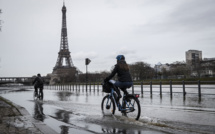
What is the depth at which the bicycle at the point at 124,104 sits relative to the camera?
22.7 ft

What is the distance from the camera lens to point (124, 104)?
7.42 m

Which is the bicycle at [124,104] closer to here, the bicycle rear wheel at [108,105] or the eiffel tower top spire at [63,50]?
the bicycle rear wheel at [108,105]

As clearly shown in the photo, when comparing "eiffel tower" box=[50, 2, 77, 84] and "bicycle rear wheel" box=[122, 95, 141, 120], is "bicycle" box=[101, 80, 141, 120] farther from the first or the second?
"eiffel tower" box=[50, 2, 77, 84]

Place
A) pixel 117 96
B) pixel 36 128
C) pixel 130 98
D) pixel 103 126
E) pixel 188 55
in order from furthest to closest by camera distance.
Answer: pixel 188 55, pixel 117 96, pixel 130 98, pixel 103 126, pixel 36 128

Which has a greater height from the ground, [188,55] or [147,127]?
[188,55]

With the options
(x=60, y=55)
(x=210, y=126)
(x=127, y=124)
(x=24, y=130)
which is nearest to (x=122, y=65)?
(x=127, y=124)

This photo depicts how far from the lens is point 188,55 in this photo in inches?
6422

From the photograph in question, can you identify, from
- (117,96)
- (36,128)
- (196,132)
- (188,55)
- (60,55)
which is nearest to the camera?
(196,132)

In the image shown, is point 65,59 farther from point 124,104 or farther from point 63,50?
point 124,104

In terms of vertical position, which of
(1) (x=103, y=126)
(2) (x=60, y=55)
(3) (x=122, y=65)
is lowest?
(1) (x=103, y=126)

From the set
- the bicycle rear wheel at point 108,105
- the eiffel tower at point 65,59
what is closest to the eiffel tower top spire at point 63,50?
the eiffel tower at point 65,59

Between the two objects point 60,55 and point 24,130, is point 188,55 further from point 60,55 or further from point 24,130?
point 24,130

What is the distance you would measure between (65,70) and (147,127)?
10086 centimetres

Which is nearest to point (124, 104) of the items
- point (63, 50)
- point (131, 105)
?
point (131, 105)
